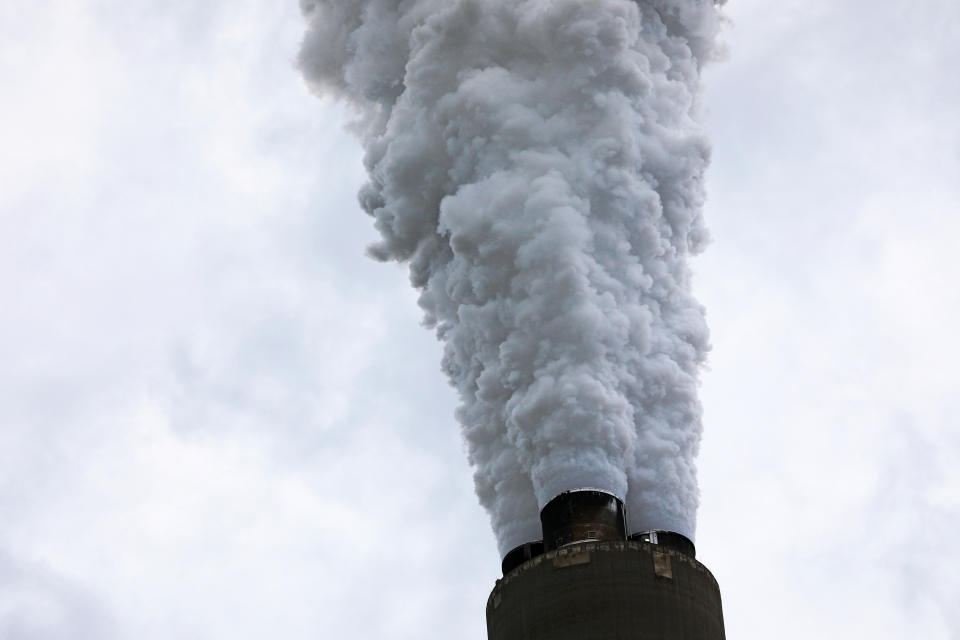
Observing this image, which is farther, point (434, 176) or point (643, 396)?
point (434, 176)

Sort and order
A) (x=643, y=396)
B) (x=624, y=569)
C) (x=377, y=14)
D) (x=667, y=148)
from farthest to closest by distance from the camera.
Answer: (x=377, y=14) < (x=667, y=148) < (x=643, y=396) < (x=624, y=569)

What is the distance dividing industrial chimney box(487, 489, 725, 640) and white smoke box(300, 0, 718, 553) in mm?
1223

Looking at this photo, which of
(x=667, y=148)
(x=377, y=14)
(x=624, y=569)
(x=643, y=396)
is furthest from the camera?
(x=377, y=14)

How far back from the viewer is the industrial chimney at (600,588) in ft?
160

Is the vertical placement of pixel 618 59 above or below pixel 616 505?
above

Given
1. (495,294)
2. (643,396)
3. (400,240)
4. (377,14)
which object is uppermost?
(377,14)

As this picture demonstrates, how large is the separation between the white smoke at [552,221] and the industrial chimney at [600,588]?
1223 millimetres

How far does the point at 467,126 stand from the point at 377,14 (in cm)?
691

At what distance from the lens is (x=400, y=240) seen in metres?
60.4

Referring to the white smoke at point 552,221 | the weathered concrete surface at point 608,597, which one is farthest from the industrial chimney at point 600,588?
the white smoke at point 552,221

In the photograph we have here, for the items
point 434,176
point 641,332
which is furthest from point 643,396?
point 434,176

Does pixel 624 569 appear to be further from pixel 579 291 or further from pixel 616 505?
pixel 579 291

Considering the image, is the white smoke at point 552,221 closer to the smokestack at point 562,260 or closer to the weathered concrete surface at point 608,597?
the smokestack at point 562,260

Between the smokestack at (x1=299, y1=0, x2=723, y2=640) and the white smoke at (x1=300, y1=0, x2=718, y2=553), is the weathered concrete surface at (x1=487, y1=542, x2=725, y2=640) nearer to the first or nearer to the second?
the smokestack at (x1=299, y1=0, x2=723, y2=640)
